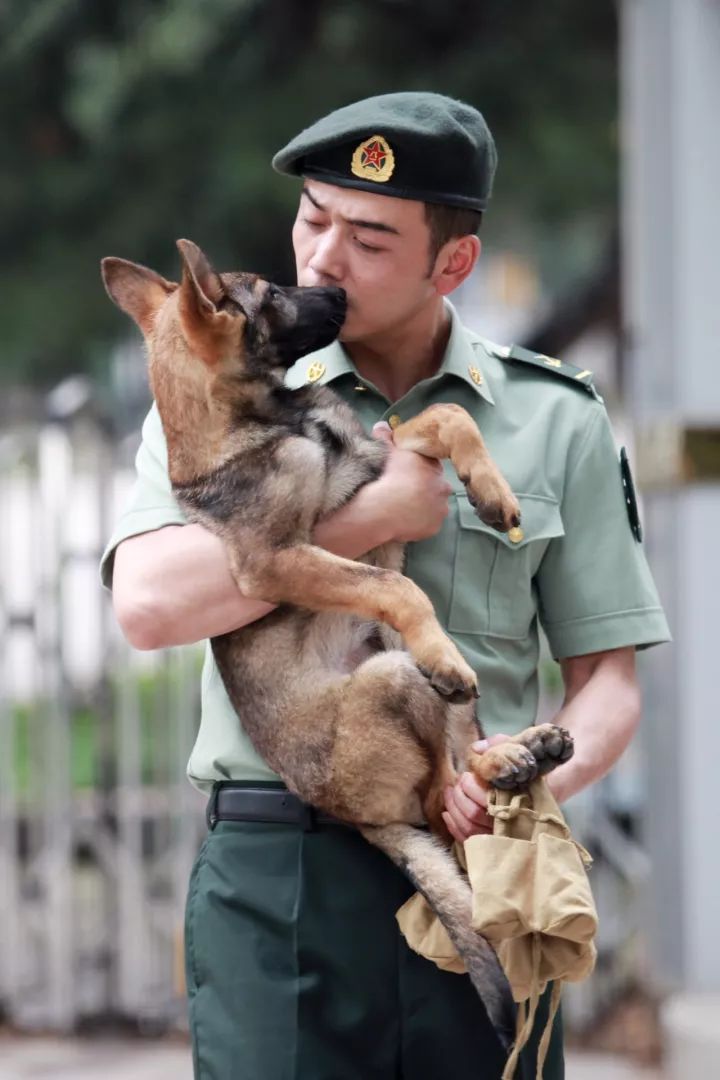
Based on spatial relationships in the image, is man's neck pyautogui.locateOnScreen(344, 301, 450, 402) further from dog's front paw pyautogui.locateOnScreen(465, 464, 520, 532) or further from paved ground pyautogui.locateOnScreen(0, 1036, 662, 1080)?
paved ground pyautogui.locateOnScreen(0, 1036, 662, 1080)

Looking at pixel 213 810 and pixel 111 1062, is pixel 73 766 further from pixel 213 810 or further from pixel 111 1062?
pixel 213 810

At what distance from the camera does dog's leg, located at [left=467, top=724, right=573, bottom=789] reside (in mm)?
2402

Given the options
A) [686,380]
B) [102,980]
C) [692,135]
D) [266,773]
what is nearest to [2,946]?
[102,980]

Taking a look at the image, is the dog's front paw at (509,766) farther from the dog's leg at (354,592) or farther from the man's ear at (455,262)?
the man's ear at (455,262)

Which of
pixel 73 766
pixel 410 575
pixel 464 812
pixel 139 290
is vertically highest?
pixel 139 290

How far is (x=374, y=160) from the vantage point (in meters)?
2.58

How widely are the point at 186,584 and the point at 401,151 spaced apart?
2.30 ft

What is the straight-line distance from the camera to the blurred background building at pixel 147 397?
5523mm

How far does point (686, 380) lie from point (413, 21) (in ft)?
10.1

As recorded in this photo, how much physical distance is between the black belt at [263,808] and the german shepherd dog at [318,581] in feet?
0.09

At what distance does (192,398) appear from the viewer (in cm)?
271

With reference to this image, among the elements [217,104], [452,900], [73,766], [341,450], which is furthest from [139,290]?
[217,104]

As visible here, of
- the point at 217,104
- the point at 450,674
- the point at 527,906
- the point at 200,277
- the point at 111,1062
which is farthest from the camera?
the point at 217,104

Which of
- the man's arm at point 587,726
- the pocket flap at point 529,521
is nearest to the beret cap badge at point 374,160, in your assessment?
the pocket flap at point 529,521
